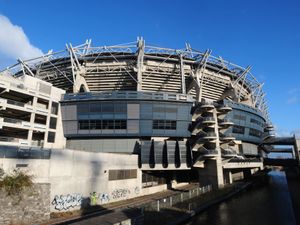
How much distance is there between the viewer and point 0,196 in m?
21.0

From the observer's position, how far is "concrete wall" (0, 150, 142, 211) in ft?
84.3

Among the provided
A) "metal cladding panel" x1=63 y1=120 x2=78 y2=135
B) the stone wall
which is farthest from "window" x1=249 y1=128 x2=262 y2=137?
the stone wall

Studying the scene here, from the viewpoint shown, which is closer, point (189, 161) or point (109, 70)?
point (189, 161)

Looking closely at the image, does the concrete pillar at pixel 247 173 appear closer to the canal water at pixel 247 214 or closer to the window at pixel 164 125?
the window at pixel 164 125

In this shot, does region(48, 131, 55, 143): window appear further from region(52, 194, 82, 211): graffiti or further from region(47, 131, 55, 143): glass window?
region(52, 194, 82, 211): graffiti

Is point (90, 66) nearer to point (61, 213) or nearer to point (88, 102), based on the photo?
point (88, 102)

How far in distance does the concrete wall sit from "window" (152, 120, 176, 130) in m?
12.4

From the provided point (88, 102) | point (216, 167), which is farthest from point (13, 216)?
point (216, 167)

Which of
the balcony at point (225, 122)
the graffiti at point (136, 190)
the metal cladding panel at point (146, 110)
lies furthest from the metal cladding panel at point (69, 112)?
the balcony at point (225, 122)

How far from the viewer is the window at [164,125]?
4862 cm

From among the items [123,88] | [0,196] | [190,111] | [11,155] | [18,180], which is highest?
[123,88]

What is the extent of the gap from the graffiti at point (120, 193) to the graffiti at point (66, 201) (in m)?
6.67

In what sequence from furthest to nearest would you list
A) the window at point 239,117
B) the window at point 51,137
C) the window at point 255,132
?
the window at point 255,132
the window at point 239,117
the window at point 51,137

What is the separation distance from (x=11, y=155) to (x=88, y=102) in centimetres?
2495
